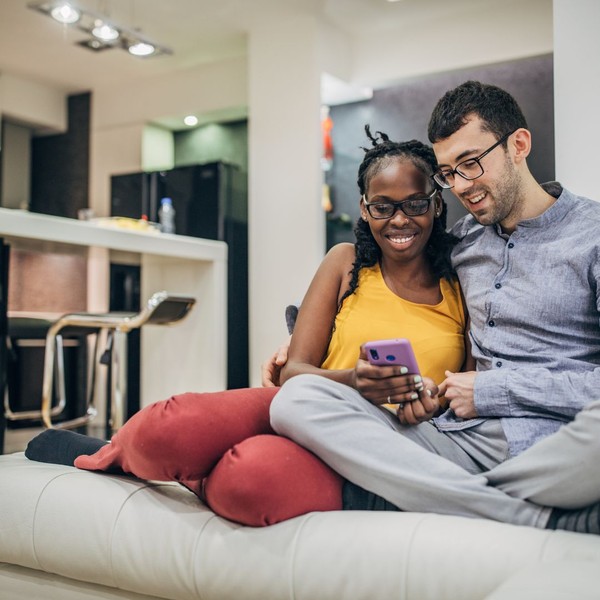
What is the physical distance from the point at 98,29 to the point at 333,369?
3644mm

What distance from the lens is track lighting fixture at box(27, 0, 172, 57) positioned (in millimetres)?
4211

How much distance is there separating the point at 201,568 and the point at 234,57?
5.11m

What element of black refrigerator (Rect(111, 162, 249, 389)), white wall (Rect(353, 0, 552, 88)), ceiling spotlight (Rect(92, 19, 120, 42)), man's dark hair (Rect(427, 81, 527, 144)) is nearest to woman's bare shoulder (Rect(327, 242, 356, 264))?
man's dark hair (Rect(427, 81, 527, 144))

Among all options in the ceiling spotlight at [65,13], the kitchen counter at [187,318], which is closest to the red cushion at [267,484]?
the kitchen counter at [187,318]

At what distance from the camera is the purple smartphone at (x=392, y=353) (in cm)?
131

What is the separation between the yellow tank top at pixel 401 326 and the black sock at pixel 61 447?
1.81 ft

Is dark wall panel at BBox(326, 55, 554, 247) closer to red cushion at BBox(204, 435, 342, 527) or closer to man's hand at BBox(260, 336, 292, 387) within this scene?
man's hand at BBox(260, 336, 292, 387)

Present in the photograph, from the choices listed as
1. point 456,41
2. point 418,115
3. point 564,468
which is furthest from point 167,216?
point 564,468

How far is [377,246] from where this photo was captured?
187cm

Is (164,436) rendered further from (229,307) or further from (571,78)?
(229,307)

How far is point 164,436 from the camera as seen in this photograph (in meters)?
1.24

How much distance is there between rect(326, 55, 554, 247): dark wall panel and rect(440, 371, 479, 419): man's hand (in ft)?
11.1

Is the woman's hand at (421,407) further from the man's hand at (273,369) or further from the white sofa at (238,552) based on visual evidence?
the man's hand at (273,369)

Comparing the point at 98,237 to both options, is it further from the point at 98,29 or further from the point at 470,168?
the point at 470,168
